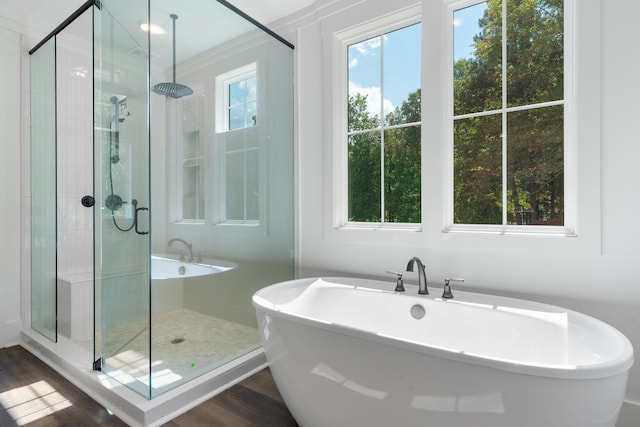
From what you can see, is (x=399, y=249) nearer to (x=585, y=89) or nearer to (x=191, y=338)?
(x=585, y=89)

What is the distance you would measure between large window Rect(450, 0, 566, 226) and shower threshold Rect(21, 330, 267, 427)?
1.64 m

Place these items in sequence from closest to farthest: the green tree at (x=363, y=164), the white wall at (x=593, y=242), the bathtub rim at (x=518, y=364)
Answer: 1. the bathtub rim at (x=518, y=364)
2. the white wall at (x=593, y=242)
3. the green tree at (x=363, y=164)

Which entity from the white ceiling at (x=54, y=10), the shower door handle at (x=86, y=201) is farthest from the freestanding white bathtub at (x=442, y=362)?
the white ceiling at (x=54, y=10)

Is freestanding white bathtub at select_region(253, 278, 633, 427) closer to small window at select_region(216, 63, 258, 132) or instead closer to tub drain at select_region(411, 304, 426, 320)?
tub drain at select_region(411, 304, 426, 320)

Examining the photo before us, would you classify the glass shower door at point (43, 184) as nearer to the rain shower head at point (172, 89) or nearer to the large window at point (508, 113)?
the rain shower head at point (172, 89)

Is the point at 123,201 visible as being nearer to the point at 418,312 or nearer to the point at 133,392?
the point at 133,392

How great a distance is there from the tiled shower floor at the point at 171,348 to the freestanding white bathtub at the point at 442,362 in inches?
21.3

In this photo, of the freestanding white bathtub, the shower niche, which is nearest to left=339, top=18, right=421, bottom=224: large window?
the shower niche

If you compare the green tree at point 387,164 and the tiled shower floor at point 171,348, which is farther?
the green tree at point 387,164

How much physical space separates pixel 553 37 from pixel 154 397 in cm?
277

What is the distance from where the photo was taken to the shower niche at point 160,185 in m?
1.72

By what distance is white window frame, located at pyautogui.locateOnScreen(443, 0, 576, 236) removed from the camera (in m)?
1.67

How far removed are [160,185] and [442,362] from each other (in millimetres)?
1592

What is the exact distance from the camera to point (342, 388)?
1277 mm
